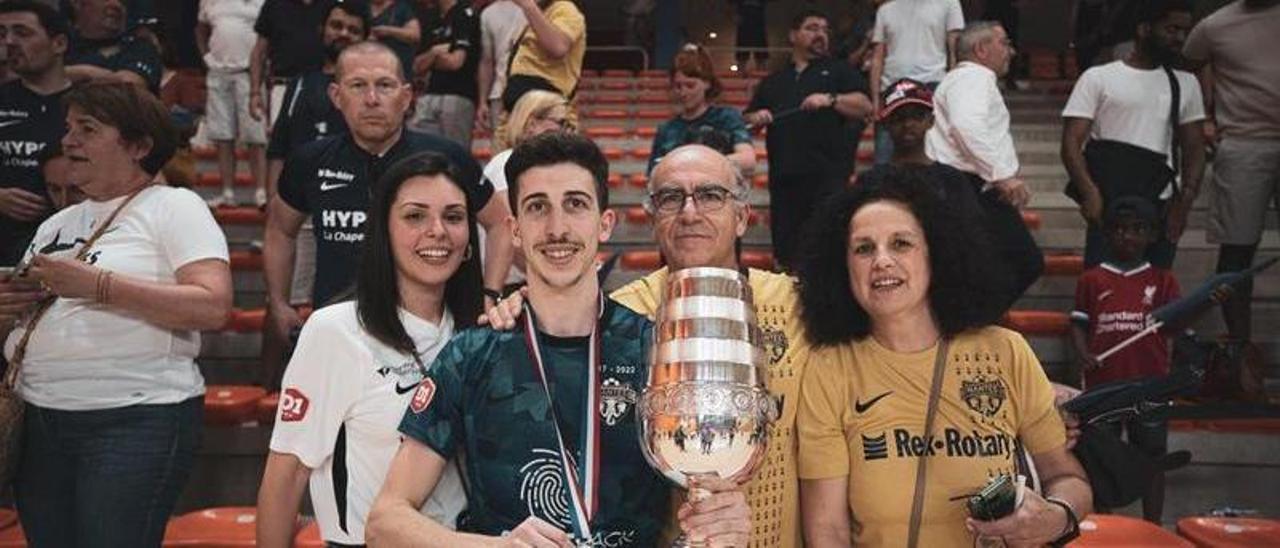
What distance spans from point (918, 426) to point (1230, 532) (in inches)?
70.8

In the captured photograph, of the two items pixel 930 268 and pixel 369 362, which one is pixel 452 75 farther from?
pixel 930 268

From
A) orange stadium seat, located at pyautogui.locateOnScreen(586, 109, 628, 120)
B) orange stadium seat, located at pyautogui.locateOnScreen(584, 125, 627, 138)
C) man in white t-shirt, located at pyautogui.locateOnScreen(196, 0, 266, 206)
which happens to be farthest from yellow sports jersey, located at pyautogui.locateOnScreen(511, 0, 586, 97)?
orange stadium seat, located at pyautogui.locateOnScreen(586, 109, 628, 120)

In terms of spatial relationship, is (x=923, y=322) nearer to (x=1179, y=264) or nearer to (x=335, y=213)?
(x=335, y=213)

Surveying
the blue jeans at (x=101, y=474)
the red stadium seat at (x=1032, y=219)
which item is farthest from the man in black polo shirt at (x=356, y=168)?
the red stadium seat at (x=1032, y=219)

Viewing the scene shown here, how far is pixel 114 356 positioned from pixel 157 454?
241 mm

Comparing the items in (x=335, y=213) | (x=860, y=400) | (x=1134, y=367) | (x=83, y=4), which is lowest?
(x=1134, y=367)

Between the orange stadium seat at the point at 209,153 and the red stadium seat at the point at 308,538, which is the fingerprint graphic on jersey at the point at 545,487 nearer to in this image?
the red stadium seat at the point at 308,538

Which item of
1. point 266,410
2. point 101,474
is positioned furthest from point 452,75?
point 101,474

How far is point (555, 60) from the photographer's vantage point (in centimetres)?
520

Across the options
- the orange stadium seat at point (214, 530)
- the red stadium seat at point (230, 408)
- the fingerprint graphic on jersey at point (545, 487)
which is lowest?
the orange stadium seat at point (214, 530)

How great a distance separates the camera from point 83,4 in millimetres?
5395

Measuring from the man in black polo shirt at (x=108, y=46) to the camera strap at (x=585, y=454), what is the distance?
3.80 metres

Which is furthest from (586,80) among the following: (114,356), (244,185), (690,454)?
(690,454)

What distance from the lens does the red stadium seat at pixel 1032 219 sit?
22.0ft
